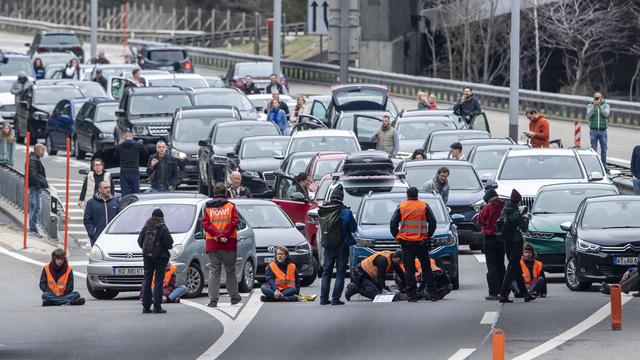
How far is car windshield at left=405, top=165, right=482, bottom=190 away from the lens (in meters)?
30.6

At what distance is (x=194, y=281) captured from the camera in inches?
954

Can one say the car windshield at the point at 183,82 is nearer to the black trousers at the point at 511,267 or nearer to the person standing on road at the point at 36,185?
the person standing on road at the point at 36,185

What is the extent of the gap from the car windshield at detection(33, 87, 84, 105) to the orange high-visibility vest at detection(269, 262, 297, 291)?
2469 centimetres

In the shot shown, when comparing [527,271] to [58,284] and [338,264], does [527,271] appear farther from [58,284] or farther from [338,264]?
[58,284]

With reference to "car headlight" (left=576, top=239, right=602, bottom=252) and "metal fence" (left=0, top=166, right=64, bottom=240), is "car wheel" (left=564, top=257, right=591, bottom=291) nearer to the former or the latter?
"car headlight" (left=576, top=239, right=602, bottom=252)

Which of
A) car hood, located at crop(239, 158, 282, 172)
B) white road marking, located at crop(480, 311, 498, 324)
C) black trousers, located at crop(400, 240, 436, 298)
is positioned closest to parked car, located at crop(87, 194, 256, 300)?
black trousers, located at crop(400, 240, 436, 298)

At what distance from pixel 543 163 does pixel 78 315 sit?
40.6 ft

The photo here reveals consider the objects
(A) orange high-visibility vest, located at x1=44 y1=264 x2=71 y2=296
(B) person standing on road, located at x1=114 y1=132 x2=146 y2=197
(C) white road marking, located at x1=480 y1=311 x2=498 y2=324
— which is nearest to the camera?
(C) white road marking, located at x1=480 y1=311 x2=498 y2=324

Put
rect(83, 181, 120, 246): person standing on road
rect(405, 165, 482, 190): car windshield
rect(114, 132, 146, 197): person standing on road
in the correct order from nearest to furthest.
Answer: rect(83, 181, 120, 246): person standing on road, rect(405, 165, 482, 190): car windshield, rect(114, 132, 146, 197): person standing on road

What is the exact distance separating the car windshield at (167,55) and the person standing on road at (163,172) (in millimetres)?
29051

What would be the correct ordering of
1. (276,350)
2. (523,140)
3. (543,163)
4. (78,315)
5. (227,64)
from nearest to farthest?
1. (276,350)
2. (78,315)
3. (543,163)
4. (523,140)
5. (227,64)

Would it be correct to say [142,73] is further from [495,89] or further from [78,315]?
[78,315]

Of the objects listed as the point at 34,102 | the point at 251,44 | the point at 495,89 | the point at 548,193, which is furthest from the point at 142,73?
the point at 251,44

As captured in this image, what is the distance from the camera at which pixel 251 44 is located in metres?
94.3
